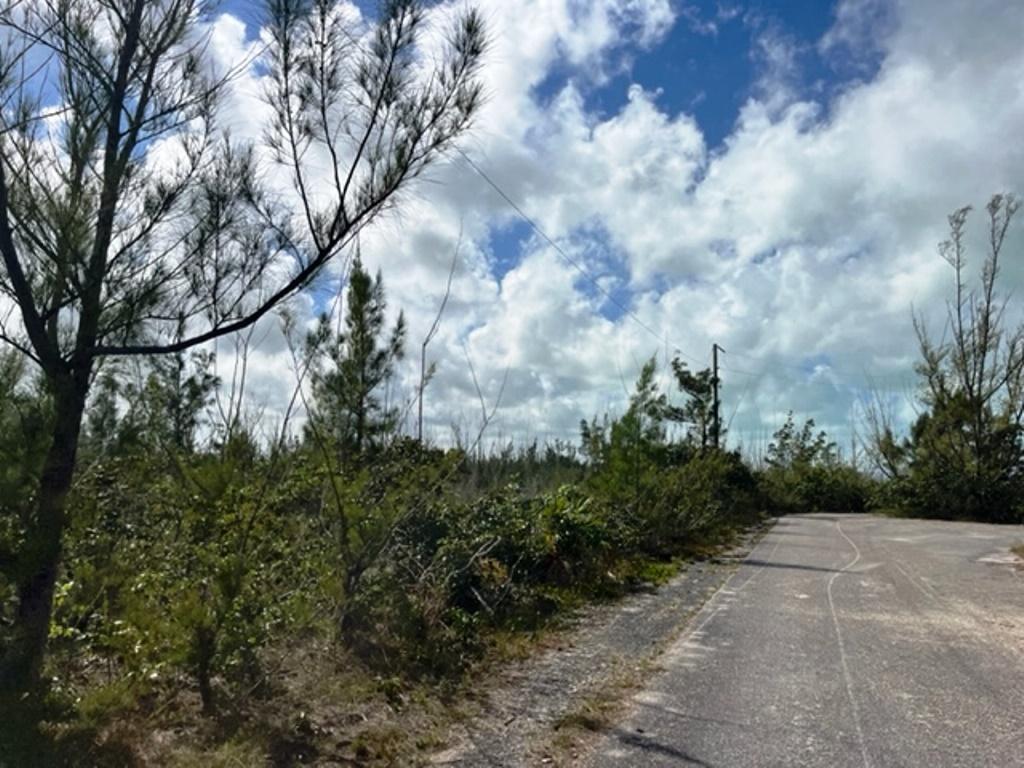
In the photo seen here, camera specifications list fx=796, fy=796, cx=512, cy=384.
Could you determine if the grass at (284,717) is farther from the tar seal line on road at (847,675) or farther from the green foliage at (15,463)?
the tar seal line on road at (847,675)

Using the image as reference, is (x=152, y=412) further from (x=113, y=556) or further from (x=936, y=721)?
(x=936, y=721)

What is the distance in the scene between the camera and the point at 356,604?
651cm

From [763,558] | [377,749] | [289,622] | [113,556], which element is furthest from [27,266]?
[763,558]

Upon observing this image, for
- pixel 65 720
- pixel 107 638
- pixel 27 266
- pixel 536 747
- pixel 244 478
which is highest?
pixel 27 266

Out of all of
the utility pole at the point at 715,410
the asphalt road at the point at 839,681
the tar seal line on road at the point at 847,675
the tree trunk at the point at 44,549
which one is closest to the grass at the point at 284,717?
the tree trunk at the point at 44,549

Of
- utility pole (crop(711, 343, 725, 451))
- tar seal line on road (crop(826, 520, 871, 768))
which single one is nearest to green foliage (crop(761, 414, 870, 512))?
utility pole (crop(711, 343, 725, 451))

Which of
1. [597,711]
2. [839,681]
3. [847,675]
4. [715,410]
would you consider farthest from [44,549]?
[715,410]

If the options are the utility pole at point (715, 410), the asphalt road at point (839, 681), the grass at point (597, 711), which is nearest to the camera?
the asphalt road at point (839, 681)

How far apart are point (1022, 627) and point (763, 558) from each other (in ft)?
22.5

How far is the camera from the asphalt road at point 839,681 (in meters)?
4.73

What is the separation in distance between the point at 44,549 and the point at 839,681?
5577 millimetres

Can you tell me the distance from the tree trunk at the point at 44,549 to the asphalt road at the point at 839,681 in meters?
3.08

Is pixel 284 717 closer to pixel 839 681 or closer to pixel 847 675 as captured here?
pixel 839 681

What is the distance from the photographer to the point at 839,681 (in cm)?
621
